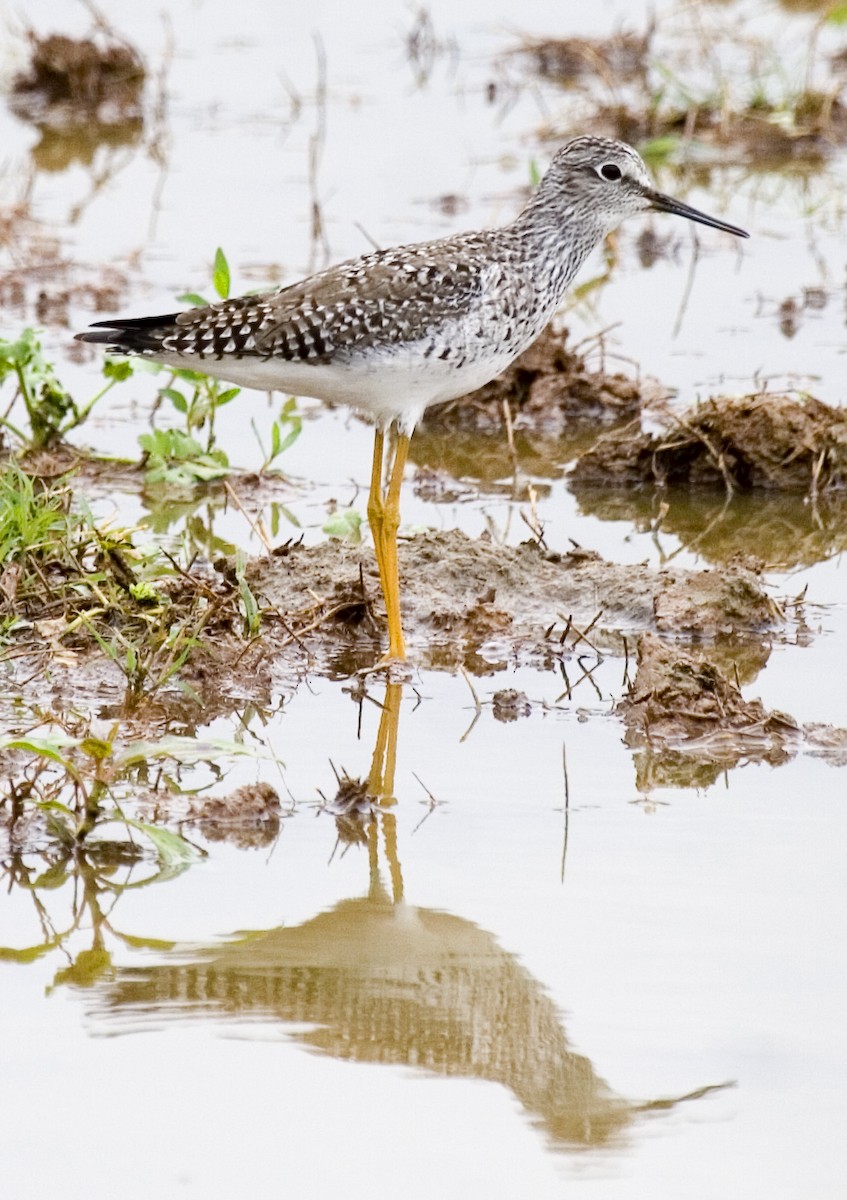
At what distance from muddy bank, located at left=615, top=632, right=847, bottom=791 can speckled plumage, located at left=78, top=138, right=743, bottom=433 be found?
4.86 ft

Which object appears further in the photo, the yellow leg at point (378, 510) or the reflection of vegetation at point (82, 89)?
the reflection of vegetation at point (82, 89)

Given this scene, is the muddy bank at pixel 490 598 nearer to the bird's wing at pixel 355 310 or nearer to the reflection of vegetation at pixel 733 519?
the reflection of vegetation at pixel 733 519

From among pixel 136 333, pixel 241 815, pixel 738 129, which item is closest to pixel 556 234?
pixel 136 333

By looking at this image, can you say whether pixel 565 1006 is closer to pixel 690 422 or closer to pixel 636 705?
pixel 636 705

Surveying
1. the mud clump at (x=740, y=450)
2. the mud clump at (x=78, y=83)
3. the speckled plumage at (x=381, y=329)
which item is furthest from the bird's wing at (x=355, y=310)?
the mud clump at (x=78, y=83)

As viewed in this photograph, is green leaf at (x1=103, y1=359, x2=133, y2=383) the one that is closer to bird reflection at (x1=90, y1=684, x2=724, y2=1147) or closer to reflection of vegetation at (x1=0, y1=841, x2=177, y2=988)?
reflection of vegetation at (x1=0, y1=841, x2=177, y2=988)

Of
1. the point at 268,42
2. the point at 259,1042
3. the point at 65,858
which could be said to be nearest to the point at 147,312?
the point at 65,858

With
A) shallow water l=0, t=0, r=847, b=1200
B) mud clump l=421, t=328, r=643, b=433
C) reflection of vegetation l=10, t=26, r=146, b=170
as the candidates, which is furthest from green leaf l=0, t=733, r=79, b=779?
reflection of vegetation l=10, t=26, r=146, b=170

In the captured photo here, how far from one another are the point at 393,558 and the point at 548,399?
293 centimetres

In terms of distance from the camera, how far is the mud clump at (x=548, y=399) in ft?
33.6

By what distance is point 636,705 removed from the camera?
21.9 feet

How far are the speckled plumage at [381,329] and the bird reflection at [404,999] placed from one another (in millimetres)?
2568

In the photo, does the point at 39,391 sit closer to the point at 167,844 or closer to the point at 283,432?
the point at 283,432

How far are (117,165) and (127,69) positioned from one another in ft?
7.04
